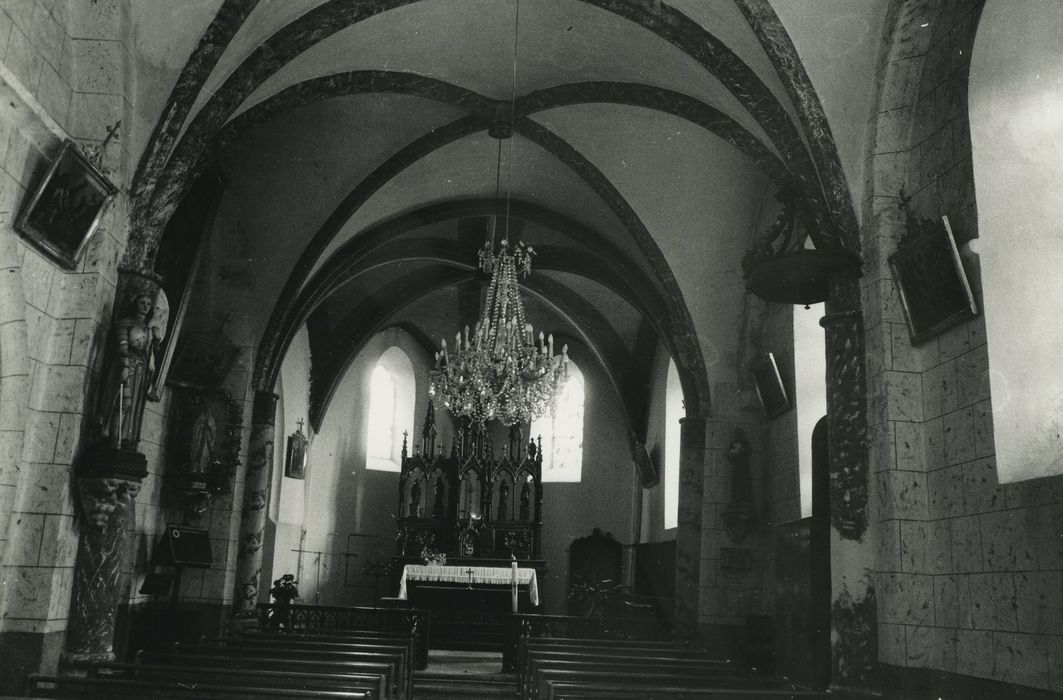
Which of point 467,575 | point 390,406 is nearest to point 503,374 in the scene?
point 467,575

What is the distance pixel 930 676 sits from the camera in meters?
6.18

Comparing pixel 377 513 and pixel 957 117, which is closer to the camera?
pixel 957 117

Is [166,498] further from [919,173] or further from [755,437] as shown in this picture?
[919,173]

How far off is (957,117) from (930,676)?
3.85 meters

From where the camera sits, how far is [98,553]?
270 inches

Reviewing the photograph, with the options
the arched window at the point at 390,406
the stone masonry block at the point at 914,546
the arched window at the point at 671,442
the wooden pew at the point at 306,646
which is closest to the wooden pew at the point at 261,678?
the wooden pew at the point at 306,646

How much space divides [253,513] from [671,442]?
6582 mm

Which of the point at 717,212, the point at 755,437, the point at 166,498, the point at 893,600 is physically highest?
the point at 717,212

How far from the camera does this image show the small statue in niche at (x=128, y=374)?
22.5 ft

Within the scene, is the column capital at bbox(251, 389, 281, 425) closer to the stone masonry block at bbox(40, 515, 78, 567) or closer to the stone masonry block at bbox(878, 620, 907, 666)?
the stone masonry block at bbox(40, 515, 78, 567)

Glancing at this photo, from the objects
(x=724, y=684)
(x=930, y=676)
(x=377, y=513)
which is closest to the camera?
(x=724, y=684)

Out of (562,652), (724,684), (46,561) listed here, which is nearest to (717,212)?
(562,652)

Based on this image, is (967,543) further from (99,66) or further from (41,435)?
(99,66)

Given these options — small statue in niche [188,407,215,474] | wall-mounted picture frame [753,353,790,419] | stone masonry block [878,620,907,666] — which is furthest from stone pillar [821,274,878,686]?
small statue in niche [188,407,215,474]
